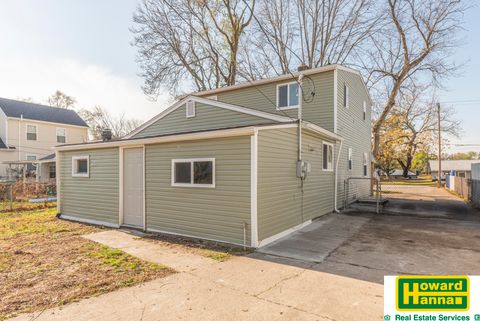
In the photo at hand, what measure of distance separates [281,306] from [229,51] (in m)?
19.3

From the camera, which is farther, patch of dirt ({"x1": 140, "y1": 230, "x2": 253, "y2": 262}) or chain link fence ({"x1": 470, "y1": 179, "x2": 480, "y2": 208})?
chain link fence ({"x1": 470, "y1": 179, "x2": 480, "y2": 208})

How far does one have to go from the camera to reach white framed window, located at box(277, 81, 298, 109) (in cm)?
1059

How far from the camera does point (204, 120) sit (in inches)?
368

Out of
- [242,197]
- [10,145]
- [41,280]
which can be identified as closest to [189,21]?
[242,197]

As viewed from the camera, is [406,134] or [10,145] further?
[406,134]

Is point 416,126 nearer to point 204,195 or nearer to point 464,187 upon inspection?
point 464,187

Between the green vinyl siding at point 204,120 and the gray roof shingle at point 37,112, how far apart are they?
864 inches

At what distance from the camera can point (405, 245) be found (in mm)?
6129

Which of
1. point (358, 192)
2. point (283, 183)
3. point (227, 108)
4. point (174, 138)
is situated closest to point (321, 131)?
point (283, 183)

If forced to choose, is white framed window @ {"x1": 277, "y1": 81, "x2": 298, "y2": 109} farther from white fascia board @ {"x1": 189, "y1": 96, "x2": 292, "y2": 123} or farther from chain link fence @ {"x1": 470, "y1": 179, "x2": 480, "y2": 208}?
chain link fence @ {"x1": 470, "y1": 179, "x2": 480, "y2": 208}

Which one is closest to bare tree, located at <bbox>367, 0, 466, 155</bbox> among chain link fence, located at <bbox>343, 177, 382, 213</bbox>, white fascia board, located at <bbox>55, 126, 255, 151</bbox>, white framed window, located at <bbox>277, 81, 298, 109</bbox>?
chain link fence, located at <bbox>343, 177, 382, 213</bbox>

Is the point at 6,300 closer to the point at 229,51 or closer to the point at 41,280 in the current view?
the point at 41,280

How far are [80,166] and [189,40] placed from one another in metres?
13.0

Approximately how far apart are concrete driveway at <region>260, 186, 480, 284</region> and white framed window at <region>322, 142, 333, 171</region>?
6.14 ft
